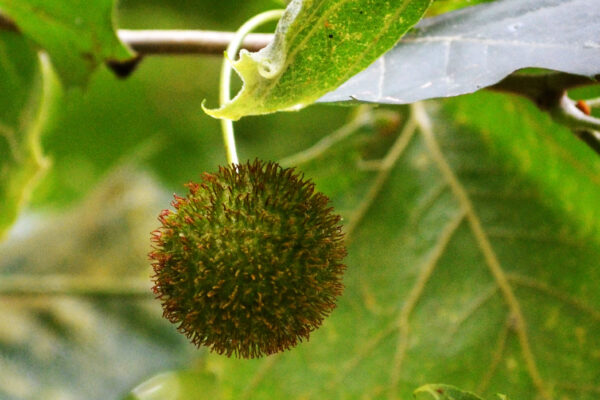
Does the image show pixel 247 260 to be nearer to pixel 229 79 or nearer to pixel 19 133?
pixel 229 79

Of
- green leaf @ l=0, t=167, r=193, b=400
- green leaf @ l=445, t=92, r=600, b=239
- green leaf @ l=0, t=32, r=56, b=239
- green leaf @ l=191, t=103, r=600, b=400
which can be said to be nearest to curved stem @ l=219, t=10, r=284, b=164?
green leaf @ l=191, t=103, r=600, b=400

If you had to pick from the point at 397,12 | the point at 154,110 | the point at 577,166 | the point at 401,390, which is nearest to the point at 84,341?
the point at 154,110

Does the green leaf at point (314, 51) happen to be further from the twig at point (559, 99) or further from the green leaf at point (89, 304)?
the green leaf at point (89, 304)

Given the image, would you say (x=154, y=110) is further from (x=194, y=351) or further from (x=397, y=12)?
(x=397, y=12)

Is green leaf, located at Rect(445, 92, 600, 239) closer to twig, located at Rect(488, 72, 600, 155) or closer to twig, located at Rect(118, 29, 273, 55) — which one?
twig, located at Rect(488, 72, 600, 155)

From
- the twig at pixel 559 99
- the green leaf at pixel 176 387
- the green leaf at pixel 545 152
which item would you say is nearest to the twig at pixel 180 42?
the twig at pixel 559 99

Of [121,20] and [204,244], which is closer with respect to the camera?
[204,244]
